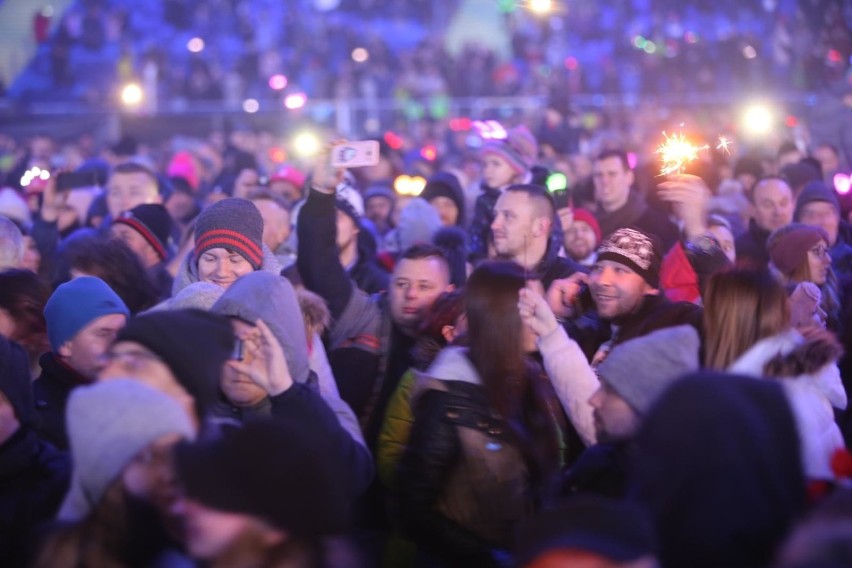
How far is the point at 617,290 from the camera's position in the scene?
16.7 feet

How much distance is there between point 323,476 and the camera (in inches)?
111

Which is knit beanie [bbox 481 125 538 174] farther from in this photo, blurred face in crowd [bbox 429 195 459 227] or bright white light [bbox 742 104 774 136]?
bright white light [bbox 742 104 774 136]

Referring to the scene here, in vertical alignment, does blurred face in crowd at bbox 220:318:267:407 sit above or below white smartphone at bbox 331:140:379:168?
below

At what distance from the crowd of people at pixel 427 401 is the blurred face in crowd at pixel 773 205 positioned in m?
0.77

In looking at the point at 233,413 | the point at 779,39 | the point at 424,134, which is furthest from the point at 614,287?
the point at 779,39

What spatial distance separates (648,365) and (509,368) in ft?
2.06

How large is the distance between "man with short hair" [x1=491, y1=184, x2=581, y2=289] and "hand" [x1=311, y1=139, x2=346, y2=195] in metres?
1.00

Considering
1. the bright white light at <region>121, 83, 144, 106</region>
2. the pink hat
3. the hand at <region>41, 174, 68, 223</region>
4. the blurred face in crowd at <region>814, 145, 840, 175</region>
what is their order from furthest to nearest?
the bright white light at <region>121, 83, 144, 106</region>
the pink hat
the blurred face in crowd at <region>814, 145, 840, 175</region>
the hand at <region>41, 174, 68, 223</region>

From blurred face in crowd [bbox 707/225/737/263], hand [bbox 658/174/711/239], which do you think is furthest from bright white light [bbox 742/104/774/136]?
hand [bbox 658/174/711/239]

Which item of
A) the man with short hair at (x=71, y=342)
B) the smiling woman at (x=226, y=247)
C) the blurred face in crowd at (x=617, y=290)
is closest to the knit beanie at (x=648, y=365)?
the blurred face in crowd at (x=617, y=290)

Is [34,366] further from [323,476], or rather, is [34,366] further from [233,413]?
[323,476]

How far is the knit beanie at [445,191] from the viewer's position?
9422 millimetres

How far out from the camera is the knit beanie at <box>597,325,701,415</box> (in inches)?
138

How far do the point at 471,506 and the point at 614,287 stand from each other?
1.60m
